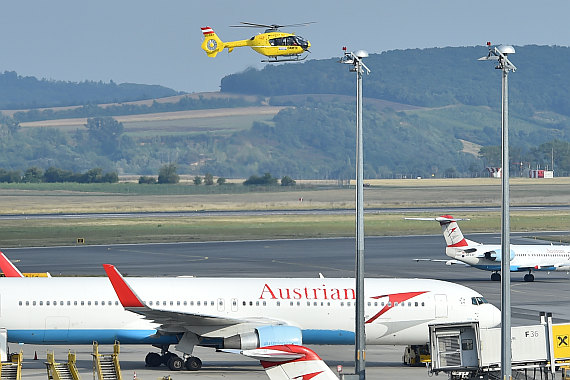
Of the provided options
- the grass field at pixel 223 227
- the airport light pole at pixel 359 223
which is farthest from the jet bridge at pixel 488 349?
the grass field at pixel 223 227

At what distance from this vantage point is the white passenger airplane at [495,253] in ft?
238

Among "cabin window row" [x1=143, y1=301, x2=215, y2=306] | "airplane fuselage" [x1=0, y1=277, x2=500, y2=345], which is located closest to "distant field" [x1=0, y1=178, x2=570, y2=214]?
"airplane fuselage" [x1=0, y1=277, x2=500, y2=345]

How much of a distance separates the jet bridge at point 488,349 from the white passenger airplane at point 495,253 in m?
41.3

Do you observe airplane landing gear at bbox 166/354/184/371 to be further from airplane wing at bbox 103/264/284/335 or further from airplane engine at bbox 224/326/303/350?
airplane engine at bbox 224/326/303/350

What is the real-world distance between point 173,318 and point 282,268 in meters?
44.1

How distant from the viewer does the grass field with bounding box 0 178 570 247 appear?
114250mm

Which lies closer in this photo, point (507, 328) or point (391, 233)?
point (507, 328)

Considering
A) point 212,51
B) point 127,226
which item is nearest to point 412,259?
point 212,51

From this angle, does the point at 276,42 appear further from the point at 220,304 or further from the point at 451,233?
the point at 220,304

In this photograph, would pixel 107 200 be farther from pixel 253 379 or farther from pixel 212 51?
pixel 253 379

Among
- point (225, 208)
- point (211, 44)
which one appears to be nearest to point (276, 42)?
point (211, 44)

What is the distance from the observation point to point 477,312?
130ft

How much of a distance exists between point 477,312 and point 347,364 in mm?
5586

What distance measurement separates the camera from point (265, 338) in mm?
36750
